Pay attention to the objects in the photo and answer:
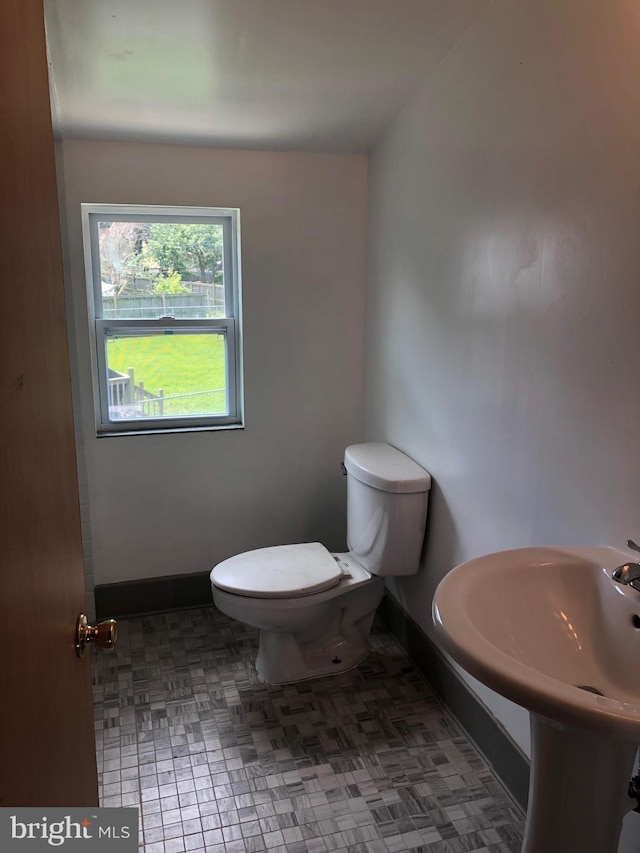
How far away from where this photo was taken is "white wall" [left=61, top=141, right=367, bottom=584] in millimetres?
2520

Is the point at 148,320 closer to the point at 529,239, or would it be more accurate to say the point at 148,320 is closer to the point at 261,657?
the point at 261,657

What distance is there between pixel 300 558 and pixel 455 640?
4.48ft

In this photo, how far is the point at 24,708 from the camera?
2.10 feet

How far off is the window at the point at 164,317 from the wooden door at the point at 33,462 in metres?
1.80

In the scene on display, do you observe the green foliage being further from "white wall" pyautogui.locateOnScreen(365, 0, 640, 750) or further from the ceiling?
"white wall" pyautogui.locateOnScreen(365, 0, 640, 750)

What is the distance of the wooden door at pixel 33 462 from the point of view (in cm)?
61

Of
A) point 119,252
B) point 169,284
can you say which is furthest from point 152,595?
point 119,252

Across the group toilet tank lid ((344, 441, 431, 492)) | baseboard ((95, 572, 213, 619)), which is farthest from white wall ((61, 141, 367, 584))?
toilet tank lid ((344, 441, 431, 492))

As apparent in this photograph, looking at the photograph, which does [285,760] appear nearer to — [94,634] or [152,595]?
[152,595]

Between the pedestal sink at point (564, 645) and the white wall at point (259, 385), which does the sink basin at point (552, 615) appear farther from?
the white wall at point (259, 385)

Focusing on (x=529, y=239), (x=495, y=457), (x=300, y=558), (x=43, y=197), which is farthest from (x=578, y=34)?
(x=300, y=558)

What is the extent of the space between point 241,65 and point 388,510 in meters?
1.50

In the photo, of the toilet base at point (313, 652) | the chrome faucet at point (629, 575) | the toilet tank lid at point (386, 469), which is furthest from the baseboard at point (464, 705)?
the chrome faucet at point (629, 575)

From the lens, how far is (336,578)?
2205mm
